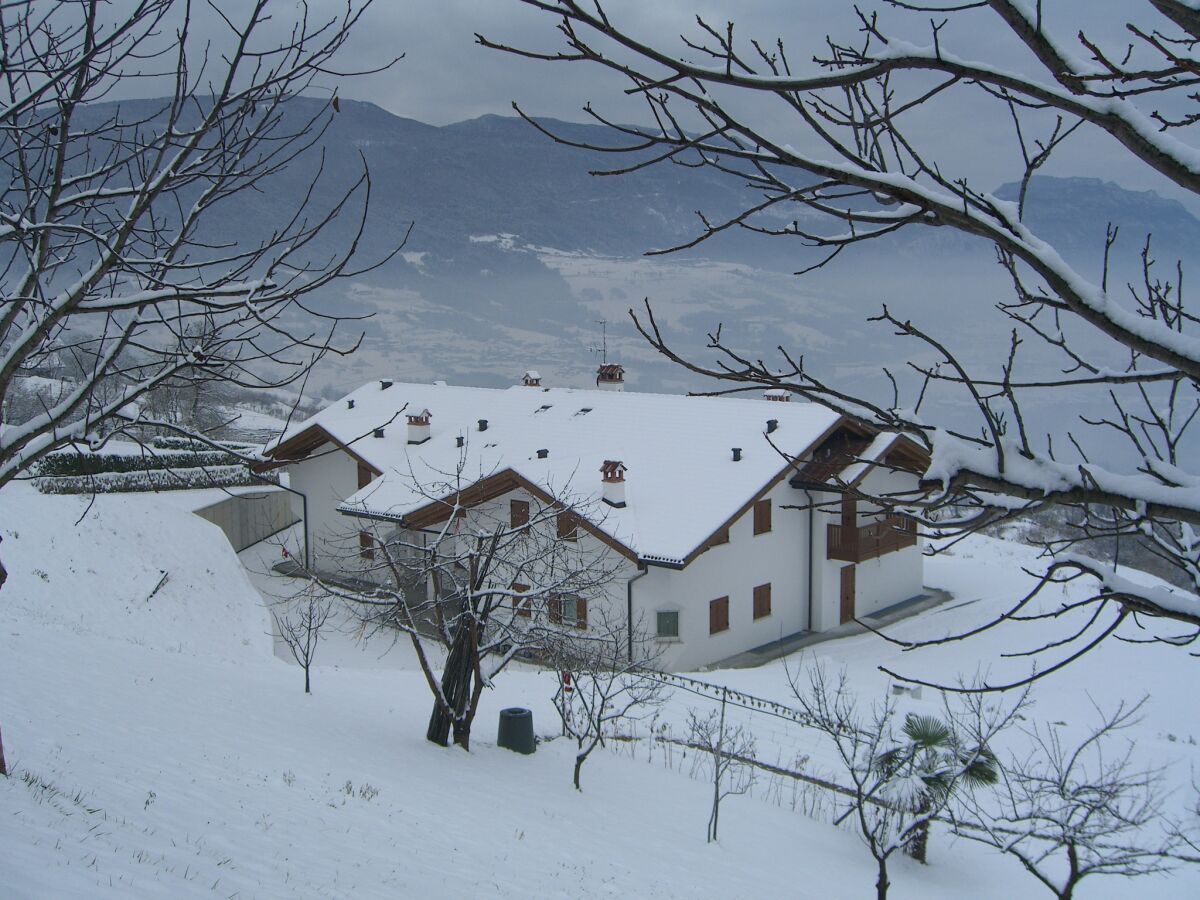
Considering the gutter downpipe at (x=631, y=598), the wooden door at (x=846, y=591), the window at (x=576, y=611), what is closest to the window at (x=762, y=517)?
the wooden door at (x=846, y=591)

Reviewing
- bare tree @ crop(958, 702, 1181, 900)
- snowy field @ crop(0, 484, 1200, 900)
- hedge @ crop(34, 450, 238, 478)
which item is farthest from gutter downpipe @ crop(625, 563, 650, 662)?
hedge @ crop(34, 450, 238, 478)

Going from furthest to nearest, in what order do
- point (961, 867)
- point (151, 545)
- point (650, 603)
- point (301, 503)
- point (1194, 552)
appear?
point (301, 503) → point (151, 545) → point (650, 603) → point (961, 867) → point (1194, 552)

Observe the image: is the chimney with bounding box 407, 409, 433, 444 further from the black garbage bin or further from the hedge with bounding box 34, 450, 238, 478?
the black garbage bin

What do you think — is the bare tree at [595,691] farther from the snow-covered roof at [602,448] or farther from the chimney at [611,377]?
the chimney at [611,377]

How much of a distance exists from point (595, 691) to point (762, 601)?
11025 millimetres

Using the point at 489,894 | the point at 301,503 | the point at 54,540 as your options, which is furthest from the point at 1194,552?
the point at 301,503

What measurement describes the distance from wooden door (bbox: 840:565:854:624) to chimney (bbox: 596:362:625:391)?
1334 cm

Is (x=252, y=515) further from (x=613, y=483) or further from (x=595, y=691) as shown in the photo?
(x=595, y=691)

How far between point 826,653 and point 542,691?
7.58m

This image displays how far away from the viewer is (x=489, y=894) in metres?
7.89

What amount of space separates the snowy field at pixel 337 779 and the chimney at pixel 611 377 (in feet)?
53.2

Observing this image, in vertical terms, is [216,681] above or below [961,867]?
above

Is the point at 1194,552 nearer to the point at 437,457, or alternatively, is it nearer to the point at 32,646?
the point at 32,646

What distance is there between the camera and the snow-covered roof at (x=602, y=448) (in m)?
22.8
